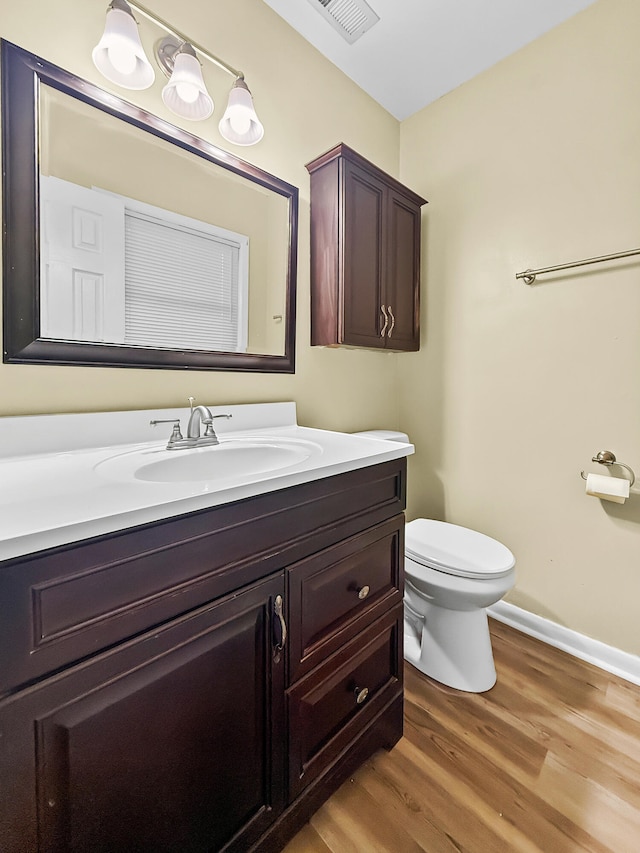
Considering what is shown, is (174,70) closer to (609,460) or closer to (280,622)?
(280,622)

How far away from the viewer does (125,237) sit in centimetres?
111

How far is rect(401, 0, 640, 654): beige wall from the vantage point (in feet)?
4.62

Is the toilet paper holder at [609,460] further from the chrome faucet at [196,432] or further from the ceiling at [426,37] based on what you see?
the ceiling at [426,37]

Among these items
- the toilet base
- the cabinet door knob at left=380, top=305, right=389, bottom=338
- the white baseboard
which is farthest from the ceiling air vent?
the white baseboard

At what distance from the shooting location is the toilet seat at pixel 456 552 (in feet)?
4.33

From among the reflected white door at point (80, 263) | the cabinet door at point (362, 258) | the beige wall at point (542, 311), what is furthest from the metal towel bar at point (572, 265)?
the reflected white door at point (80, 263)

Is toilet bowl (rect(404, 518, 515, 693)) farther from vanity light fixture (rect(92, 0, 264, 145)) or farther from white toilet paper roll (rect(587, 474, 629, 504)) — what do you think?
vanity light fixture (rect(92, 0, 264, 145))

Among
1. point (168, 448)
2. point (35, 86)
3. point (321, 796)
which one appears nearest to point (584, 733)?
point (321, 796)

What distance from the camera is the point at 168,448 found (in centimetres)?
105

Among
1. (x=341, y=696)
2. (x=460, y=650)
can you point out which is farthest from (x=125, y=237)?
(x=460, y=650)

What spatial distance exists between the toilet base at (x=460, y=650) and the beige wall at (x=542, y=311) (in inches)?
17.6

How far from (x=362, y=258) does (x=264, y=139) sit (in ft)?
1.82

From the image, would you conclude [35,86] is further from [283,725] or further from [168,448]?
[283,725]

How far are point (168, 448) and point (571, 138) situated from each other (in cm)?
186
